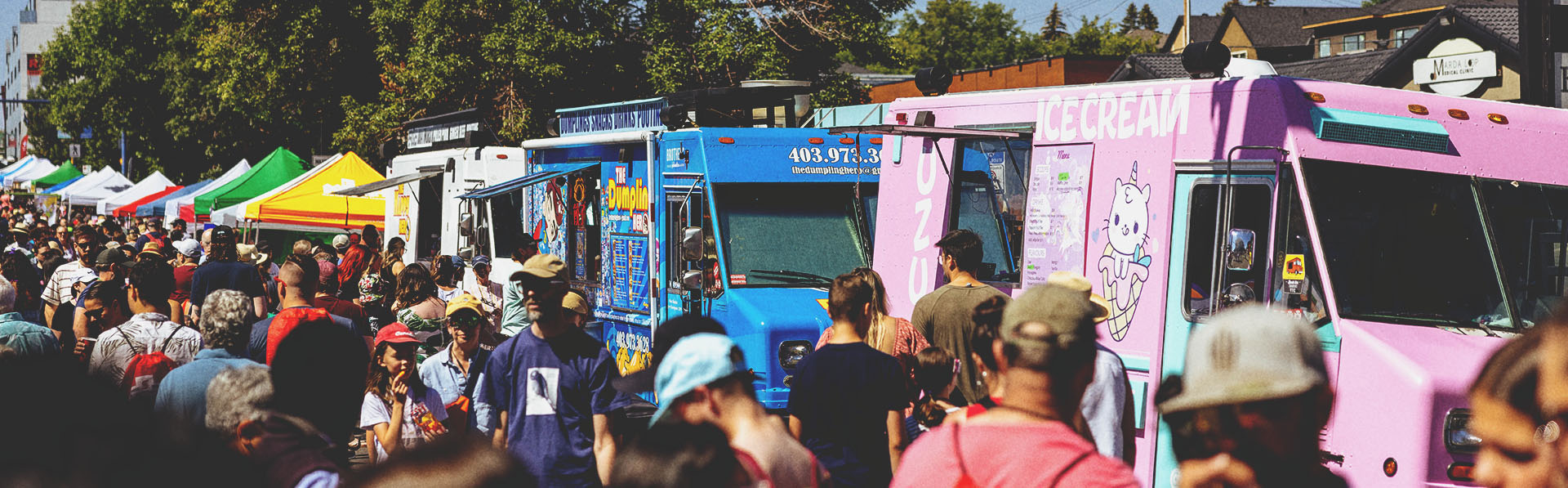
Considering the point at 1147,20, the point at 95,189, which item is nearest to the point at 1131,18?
the point at 1147,20

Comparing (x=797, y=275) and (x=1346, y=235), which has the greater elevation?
(x=1346, y=235)

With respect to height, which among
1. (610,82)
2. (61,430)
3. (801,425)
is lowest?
(801,425)

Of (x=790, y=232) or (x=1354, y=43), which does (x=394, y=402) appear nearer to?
(x=790, y=232)

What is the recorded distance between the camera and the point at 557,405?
5.56 m

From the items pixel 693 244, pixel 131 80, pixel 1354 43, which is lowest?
pixel 693 244

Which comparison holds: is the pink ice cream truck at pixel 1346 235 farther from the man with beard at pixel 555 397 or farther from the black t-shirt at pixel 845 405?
the man with beard at pixel 555 397

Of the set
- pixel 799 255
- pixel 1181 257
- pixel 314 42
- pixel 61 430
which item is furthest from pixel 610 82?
pixel 61 430

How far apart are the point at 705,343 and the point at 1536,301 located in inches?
204

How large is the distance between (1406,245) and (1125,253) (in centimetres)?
139

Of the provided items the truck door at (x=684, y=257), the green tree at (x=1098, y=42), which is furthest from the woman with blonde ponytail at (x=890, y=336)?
the green tree at (x=1098, y=42)

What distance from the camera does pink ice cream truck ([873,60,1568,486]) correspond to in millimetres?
6480

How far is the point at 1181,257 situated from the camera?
724 centimetres

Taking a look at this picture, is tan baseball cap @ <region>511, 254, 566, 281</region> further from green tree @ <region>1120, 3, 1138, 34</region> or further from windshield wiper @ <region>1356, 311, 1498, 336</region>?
green tree @ <region>1120, 3, 1138, 34</region>

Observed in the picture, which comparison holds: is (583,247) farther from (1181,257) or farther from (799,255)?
(1181,257)
